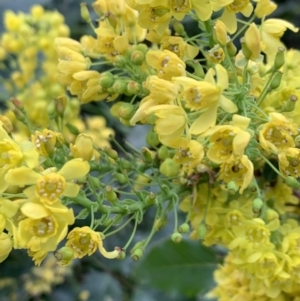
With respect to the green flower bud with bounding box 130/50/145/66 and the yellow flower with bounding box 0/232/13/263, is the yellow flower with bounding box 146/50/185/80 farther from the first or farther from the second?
the yellow flower with bounding box 0/232/13/263

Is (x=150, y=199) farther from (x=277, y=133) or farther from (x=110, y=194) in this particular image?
(x=277, y=133)

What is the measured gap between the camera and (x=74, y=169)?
61 cm

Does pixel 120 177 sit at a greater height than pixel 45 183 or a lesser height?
lesser

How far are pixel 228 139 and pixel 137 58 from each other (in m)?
0.19

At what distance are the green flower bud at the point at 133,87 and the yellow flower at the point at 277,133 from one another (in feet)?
0.58

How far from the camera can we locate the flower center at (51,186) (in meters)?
0.58

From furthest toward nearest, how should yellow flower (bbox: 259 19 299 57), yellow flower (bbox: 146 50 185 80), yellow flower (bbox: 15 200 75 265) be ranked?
1. yellow flower (bbox: 259 19 299 57)
2. yellow flower (bbox: 146 50 185 80)
3. yellow flower (bbox: 15 200 75 265)

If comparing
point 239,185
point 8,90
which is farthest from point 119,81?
point 8,90

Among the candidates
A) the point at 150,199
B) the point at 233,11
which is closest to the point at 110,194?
the point at 150,199

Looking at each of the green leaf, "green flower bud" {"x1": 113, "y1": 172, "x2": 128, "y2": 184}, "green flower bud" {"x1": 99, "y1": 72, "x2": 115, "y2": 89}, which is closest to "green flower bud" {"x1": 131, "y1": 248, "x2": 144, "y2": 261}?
"green flower bud" {"x1": 113, "y1": 172, "x2": 128, "y2": 184}

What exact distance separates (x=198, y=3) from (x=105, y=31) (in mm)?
162

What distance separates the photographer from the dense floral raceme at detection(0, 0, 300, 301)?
611 millimetres

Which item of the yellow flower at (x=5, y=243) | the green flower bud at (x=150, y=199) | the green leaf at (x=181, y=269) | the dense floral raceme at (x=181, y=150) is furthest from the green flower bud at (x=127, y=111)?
the green leaf at (x=181, y=269)

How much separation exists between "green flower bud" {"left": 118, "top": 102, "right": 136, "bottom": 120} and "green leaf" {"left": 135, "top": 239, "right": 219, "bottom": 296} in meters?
0.63
